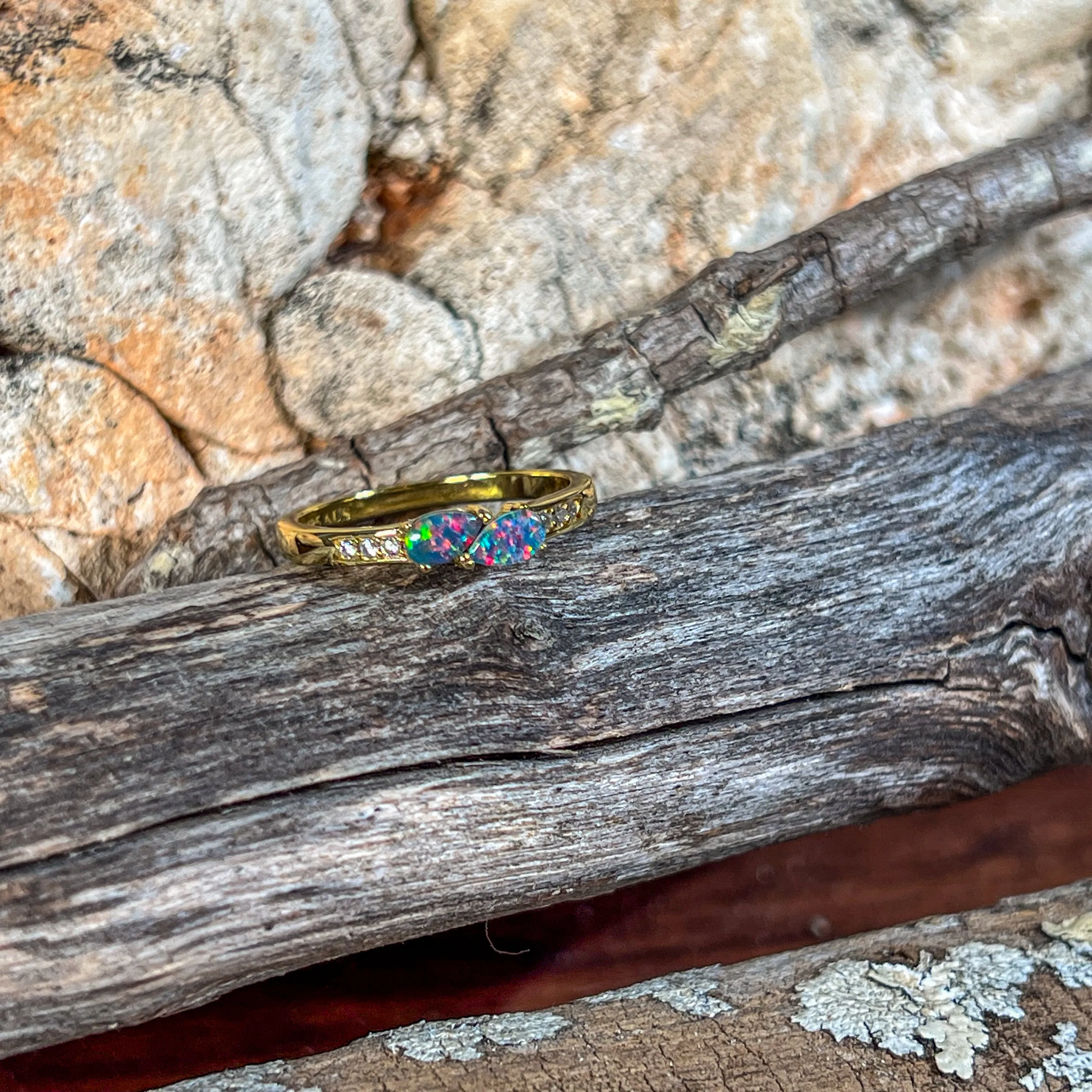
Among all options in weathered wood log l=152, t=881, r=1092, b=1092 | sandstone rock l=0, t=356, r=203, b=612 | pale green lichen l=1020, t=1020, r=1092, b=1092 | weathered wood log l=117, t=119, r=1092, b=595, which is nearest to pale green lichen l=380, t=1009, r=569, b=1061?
weathered wood log l=152, t=881, r=1092, b=1092

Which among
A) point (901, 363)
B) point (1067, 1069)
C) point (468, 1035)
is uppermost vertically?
point (901, 363)

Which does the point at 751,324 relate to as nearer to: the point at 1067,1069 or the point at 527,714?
the point at 527,714

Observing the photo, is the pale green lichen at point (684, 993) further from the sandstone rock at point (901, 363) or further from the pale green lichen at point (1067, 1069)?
the sandstone rock at point (901, 363)

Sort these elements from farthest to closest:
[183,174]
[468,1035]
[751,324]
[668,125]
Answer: [668,125] → [751,324] → [183,174] → [468,1035]

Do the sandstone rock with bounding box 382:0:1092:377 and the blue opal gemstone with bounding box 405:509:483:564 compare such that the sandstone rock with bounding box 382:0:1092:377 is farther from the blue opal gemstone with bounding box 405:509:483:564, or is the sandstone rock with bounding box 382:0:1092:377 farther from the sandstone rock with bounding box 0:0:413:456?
the blue opal gemstone with bounding box 405:509:483:564

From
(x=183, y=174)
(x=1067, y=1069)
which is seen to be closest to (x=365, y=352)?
(x=183, y=174)

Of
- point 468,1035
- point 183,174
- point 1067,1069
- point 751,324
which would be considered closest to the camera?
point 1067,1069

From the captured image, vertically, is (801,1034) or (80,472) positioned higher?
(80,472)
